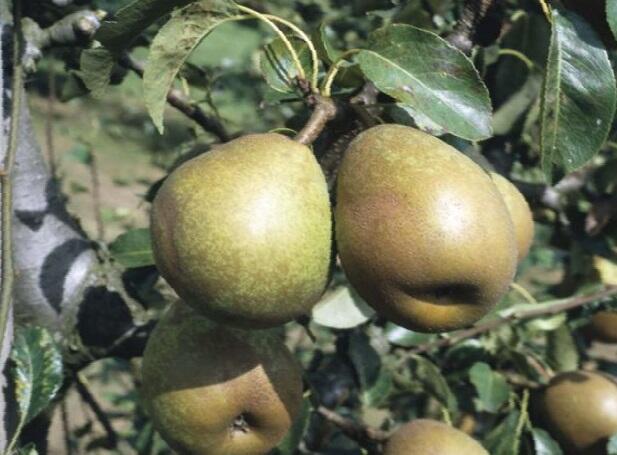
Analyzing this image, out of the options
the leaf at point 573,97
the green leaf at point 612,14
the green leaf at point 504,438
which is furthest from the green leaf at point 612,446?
the green leaf at point 612,14

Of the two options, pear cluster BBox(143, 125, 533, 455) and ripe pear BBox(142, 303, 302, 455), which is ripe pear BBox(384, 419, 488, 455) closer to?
ripe pear BBox(142, 303, 302, 455)

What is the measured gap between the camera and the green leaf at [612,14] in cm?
102

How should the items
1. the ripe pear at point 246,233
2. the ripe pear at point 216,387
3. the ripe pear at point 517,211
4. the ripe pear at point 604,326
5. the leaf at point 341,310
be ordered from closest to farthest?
the ripe pear at point 246,233 → the ripe pear at point 216,387 → the ripe pear at point 517,211 → the leaf at point 341,310 → the ripe pear at point 604,326

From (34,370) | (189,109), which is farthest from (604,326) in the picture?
(34,370)

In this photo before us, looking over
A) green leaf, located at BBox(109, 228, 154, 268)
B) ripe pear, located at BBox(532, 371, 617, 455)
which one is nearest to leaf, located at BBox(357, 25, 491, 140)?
green leaf, located at BBox(109, 228, 154, 268)

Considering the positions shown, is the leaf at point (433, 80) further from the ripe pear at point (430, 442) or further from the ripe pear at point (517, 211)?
the ripe pear at point (430, 442)

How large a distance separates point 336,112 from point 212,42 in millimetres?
6495

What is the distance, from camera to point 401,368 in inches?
68.1

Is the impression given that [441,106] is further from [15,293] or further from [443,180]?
[15,293]

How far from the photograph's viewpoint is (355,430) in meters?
1.48

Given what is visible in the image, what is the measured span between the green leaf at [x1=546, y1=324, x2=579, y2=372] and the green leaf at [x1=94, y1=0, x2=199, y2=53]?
990 mm

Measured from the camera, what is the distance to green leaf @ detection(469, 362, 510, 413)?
5.17 ft

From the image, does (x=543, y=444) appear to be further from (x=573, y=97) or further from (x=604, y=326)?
(x=573, y=97)

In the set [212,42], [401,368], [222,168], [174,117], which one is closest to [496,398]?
[401,368]
